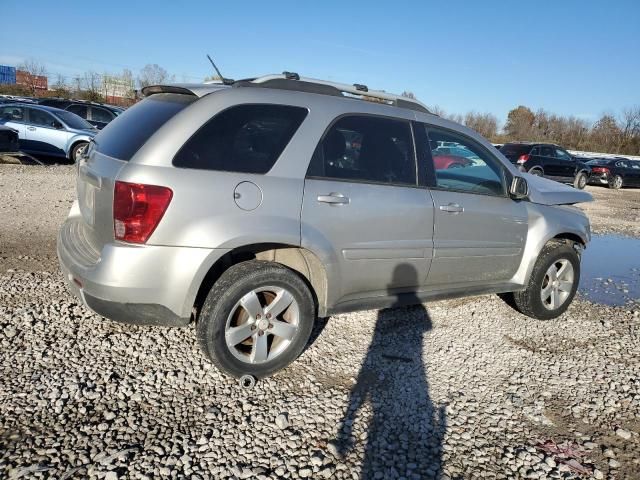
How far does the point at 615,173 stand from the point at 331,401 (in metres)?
24.4

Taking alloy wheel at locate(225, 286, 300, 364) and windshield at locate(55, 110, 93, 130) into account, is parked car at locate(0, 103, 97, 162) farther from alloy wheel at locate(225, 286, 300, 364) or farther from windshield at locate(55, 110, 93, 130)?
alloy wheel at locate(225, 286, 300, 364)

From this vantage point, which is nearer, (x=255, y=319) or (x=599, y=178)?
(x=255, y=319)

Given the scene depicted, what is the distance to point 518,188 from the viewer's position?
13.7 ft

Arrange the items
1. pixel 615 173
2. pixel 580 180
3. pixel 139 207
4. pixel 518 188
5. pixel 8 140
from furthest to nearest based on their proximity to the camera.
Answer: pixel 615 173 < pixel 580 180 < pixel 8 140 < pixel 518 188 < pixel 139 207

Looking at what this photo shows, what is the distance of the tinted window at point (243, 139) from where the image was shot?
2869 millimetres

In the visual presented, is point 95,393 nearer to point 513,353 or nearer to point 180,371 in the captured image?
point 180,371

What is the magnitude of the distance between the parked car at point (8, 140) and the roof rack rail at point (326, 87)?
10.4 metres

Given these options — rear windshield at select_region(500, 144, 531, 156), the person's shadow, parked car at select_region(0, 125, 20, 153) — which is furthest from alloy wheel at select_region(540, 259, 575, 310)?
rear windshield at select_region(500, 144, 531, 156)

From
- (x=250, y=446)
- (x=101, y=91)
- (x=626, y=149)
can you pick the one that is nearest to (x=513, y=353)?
(x=250, y=446)

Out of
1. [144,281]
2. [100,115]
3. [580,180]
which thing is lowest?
[144,281]

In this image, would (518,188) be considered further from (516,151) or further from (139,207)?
(516,151)

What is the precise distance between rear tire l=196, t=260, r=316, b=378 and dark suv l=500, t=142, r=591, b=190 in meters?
17.1

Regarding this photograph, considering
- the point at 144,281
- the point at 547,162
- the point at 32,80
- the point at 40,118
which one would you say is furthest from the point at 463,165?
A: the point at 32,80

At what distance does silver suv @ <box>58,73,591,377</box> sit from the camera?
278 centimetres
